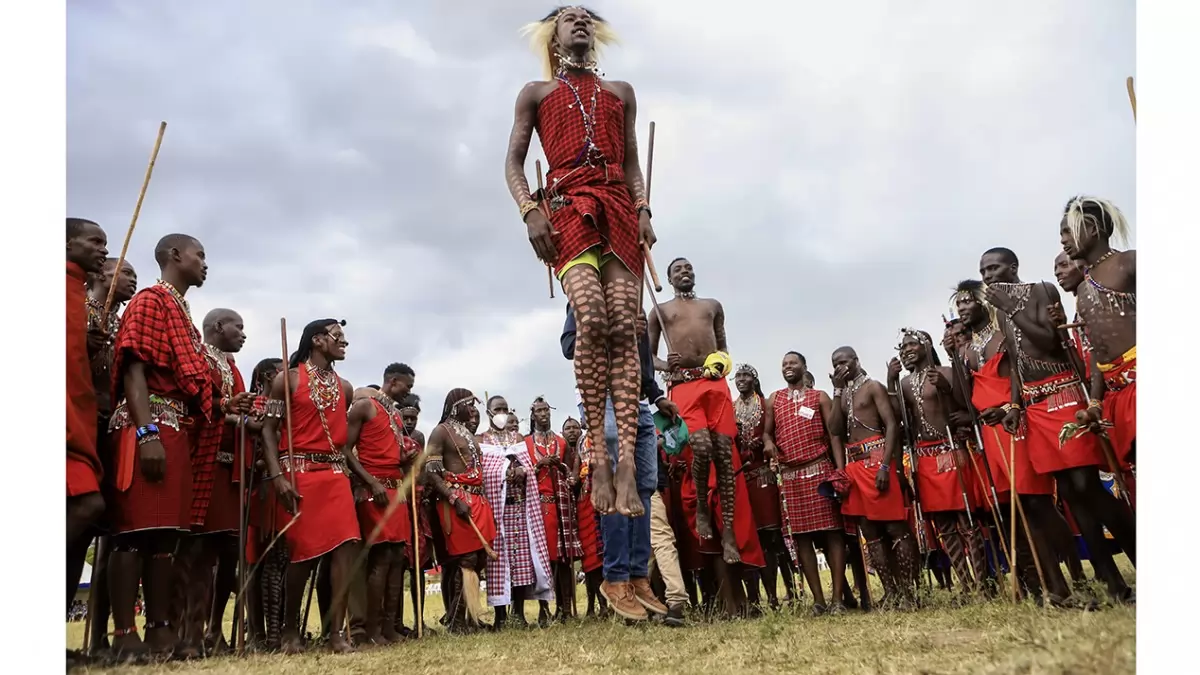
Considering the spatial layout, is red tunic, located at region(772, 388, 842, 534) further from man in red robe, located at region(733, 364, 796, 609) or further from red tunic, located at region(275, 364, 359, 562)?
red tunic, located at region(275, 364, 359, 562)

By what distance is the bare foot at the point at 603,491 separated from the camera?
4734mm

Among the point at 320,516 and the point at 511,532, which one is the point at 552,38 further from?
the point at 511,532

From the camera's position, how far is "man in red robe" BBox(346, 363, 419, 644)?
7887 mm

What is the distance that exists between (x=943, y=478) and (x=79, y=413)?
22.7 feet

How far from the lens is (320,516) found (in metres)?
6.98

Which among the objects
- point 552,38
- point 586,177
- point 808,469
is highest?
point 552,38

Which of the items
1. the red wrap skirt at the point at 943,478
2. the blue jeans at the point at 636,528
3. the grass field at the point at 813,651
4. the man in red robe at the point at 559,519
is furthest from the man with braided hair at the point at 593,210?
the man in red robe at the point at 559,519

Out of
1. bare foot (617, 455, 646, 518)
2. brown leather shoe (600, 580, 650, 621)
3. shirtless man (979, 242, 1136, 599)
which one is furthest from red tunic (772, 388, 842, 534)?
bare foot (617, 455, 646, 518)

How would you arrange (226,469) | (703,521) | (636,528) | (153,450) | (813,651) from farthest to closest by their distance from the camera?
(703,521) < (226,469) < (636,528) < (153,450) < (813,651)

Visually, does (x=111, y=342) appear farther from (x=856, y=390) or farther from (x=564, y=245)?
(x=856, y=390)

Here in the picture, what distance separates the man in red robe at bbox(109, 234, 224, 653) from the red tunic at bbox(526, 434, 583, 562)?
5.75 meters

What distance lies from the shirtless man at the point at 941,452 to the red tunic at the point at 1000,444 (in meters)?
0.64

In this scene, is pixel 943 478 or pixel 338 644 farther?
pixel 943 478

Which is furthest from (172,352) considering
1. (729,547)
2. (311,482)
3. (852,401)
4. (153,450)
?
(852,401)
